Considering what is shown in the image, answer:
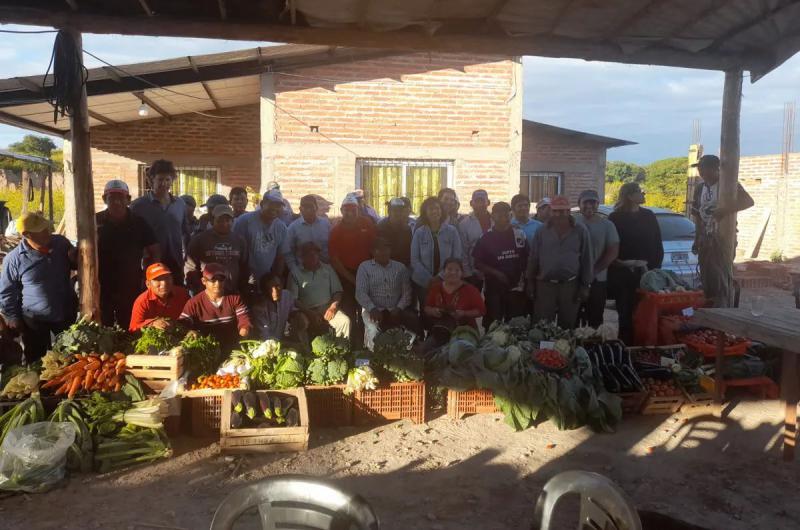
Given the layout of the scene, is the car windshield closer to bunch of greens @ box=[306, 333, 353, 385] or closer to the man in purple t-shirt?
the man in purple t-shirt

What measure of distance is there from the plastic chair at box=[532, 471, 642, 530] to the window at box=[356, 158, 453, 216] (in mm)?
9950

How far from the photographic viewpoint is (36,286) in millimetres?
5469

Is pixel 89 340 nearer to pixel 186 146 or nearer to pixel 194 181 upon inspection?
pixel 194 181

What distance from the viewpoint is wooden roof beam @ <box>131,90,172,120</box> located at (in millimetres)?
10837

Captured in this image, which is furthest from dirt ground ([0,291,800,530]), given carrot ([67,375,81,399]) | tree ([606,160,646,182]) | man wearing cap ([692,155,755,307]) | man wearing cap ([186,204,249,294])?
tree ([606,160,646,182])

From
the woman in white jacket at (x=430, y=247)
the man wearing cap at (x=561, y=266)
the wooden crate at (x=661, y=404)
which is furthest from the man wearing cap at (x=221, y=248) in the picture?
the wooden crate at (x=661, y=404)

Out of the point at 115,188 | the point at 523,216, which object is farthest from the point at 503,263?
the point at 115,188

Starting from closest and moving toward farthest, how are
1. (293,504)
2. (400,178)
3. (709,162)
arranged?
(293,504) < (709,162) < (400,178)

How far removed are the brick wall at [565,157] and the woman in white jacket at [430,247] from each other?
10642mm

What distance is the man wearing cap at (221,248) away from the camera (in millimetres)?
6148

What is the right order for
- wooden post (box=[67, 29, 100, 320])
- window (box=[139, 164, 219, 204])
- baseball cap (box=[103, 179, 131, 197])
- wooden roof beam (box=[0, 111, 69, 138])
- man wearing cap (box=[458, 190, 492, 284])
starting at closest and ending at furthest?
wooden post (box=[67, 29, 100, 320])
baseball cap (box=[103, 179, 131, 197])
man wearing cap (box=[458, 190, 492, 284])
wooden roof beam (box=[0, 111, 69, 138])
window (box=[139, 164, 219, 204])

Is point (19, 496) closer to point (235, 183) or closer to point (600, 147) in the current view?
point (235, 183)

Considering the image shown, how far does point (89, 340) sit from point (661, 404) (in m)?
5.20

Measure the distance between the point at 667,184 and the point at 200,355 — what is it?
27.7m
